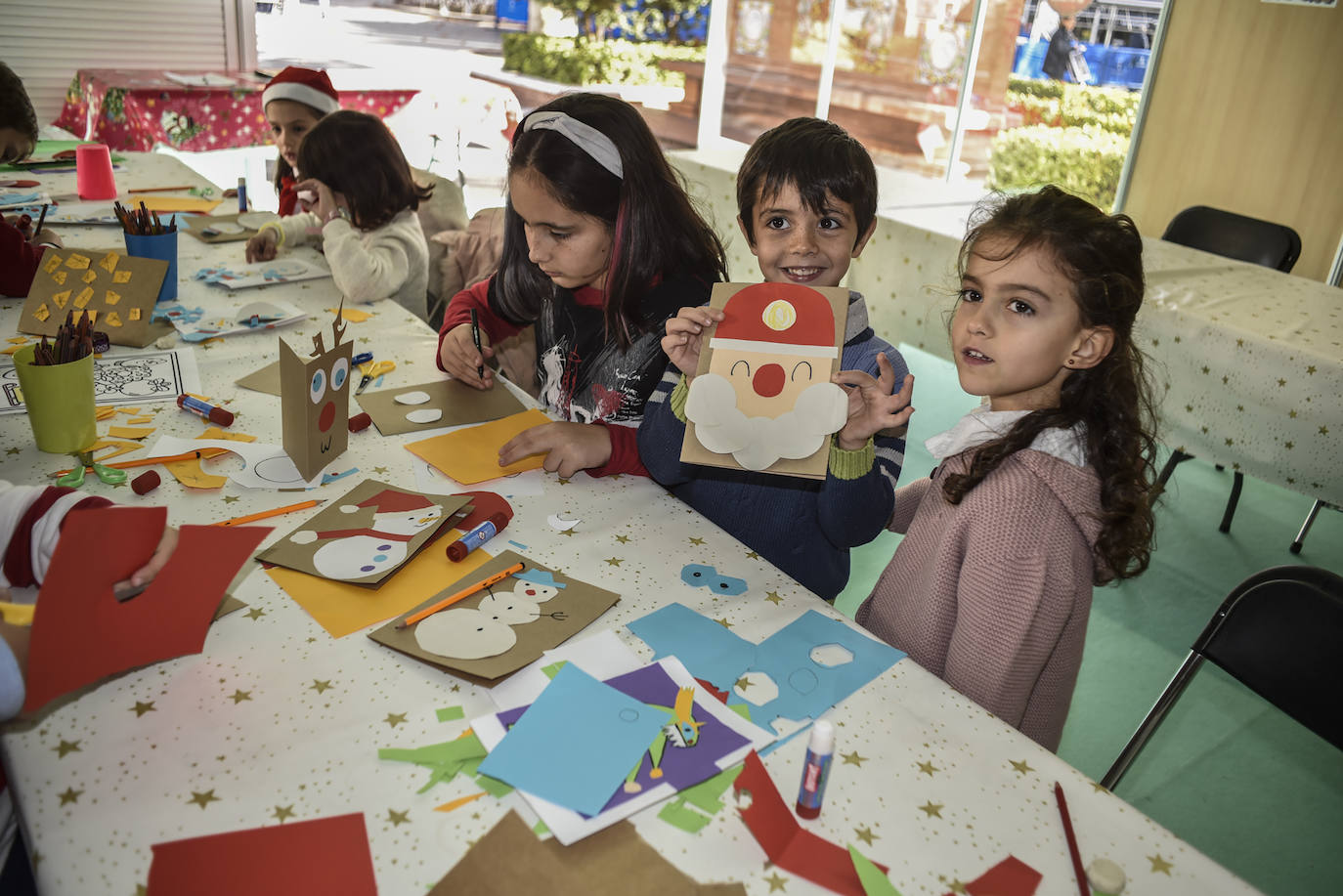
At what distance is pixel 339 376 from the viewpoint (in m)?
1.21

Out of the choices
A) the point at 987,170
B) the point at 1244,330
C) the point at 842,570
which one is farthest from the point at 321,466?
the point at 987,170

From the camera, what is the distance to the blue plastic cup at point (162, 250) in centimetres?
176

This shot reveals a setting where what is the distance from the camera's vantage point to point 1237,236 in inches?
116

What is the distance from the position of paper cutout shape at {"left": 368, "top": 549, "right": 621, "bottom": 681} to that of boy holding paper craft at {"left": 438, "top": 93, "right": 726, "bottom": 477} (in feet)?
0.92

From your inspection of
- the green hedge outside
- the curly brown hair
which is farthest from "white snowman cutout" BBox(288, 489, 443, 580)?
the green hedge outside

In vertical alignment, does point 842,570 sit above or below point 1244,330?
below

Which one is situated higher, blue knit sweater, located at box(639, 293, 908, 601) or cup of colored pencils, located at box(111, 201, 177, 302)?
cup of colored pencils, located at box(111, 201, 177, 302)

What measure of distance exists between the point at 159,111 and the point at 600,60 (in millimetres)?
6122

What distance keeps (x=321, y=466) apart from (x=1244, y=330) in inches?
83.7

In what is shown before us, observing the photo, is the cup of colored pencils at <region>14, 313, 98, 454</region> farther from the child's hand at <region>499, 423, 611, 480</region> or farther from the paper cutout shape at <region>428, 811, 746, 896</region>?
the paper cutout shape at <region>428, 811, 746, 896</region>

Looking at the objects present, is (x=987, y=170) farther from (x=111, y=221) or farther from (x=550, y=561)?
(x=550, y=561)

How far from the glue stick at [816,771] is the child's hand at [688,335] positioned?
512 millimetres

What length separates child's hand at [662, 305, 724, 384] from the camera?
1.05m

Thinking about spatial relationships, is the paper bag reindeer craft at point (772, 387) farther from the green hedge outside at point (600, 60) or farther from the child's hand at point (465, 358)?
the green hedge outside at point (600, 60)
